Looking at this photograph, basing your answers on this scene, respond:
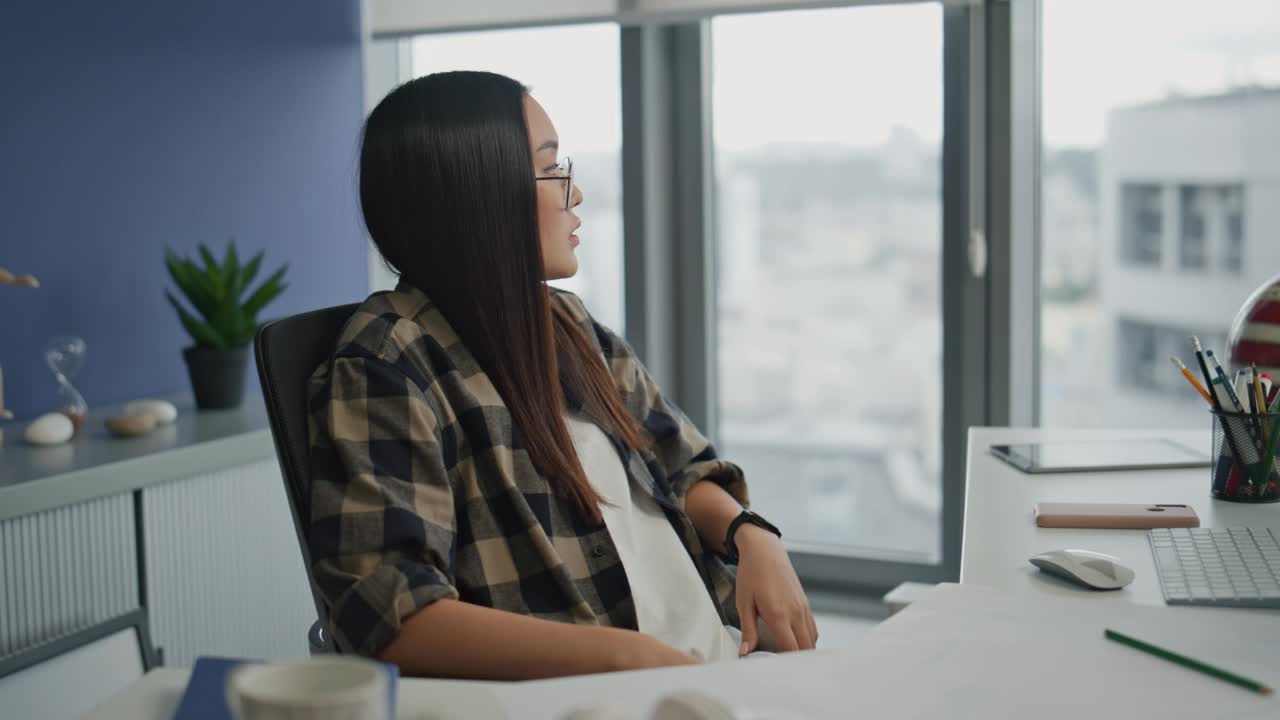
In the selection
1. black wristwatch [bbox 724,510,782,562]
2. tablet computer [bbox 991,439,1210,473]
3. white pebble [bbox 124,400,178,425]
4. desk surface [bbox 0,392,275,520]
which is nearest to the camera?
black wristwatch [bbox 724,510,782,562]

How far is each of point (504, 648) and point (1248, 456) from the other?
903mm

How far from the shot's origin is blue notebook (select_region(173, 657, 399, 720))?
0.65 metres

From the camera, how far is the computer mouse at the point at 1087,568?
959 mm

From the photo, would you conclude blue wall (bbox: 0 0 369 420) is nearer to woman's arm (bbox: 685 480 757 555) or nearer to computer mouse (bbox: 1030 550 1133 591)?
woman's arm (bbox: 685 480 757 555)

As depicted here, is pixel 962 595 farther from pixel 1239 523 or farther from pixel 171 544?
pixel 171 544

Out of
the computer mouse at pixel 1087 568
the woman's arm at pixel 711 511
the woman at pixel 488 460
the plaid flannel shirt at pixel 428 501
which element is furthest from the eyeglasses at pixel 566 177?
the computer mouse at pixel 1087 568

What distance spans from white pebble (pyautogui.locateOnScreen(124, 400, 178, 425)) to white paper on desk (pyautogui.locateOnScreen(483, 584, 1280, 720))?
1457 mm

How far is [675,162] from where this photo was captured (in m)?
2.80

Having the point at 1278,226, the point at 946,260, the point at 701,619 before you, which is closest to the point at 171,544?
the point at 701,619

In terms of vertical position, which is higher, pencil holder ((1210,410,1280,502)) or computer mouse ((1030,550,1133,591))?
pencil holder ((1210,410,1280,502))

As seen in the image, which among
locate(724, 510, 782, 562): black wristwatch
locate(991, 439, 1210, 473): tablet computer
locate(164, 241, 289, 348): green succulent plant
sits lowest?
locate(724, 510, 782, 562): black wristwatch

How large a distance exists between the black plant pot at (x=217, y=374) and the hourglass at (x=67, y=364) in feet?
0.63

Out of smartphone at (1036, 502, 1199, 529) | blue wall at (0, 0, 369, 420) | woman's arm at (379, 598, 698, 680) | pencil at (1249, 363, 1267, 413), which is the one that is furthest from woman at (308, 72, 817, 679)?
blue wall at (0, 0, 369, 420)

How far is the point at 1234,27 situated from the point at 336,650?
2.17 metres
